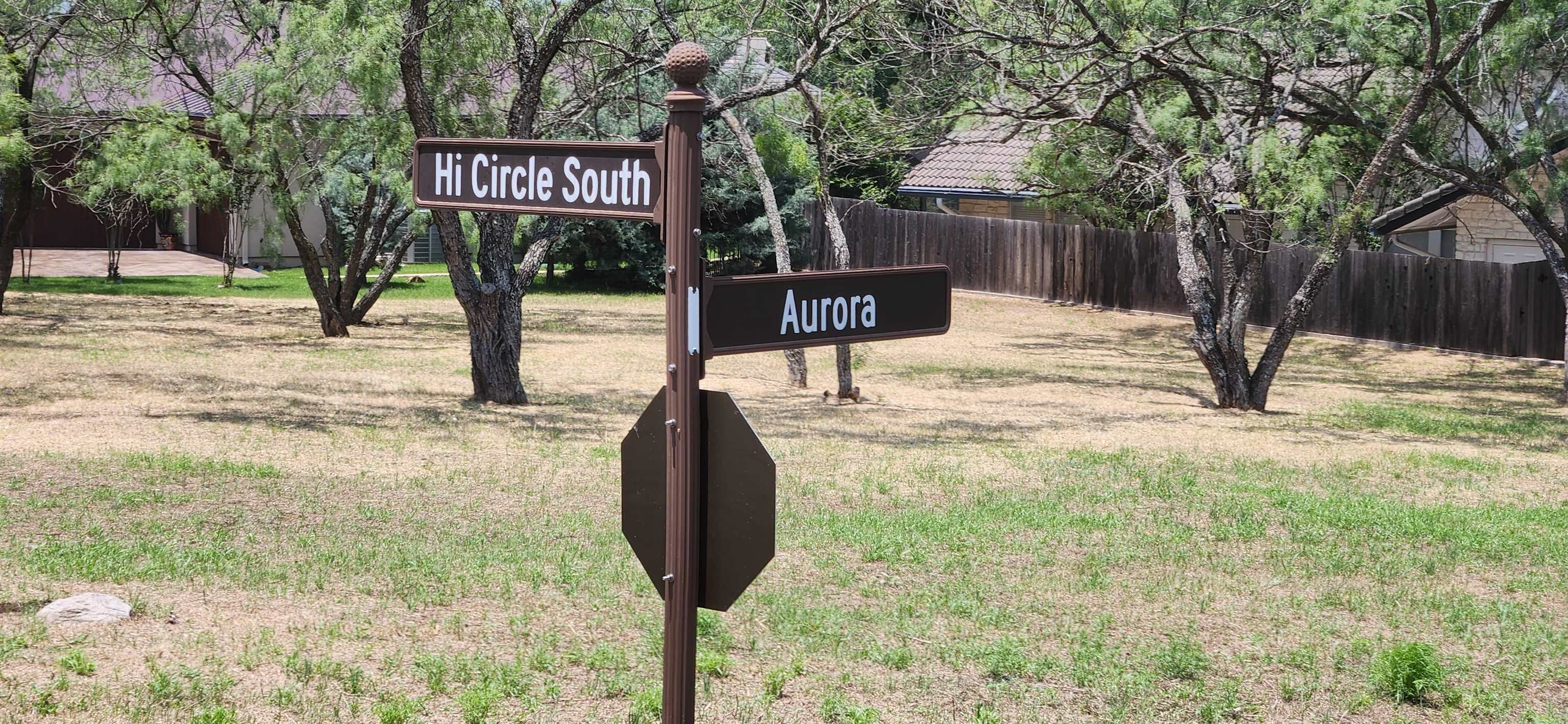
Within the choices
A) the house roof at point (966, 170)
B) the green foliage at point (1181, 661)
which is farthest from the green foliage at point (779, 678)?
the house roof at point (966, 170)

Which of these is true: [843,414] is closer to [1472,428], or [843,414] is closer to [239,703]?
[1472,428]

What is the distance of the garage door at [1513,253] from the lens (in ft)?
82.3

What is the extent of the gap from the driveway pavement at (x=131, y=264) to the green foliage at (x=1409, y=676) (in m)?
30.7

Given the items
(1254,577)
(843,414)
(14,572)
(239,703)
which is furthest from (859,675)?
(843,414)

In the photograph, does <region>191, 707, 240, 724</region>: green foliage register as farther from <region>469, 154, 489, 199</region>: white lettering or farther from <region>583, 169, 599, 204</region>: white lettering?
<region>583, 169, 599, 204</region>: white lettering

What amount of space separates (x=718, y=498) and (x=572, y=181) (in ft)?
2.88

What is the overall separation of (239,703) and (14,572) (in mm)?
2366

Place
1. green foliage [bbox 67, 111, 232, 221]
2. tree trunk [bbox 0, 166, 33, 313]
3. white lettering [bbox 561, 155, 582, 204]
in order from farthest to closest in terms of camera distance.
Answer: tree trunk [bbox 0, 166, 33, 313] < green foliage [bbox 67, 111, 232, 221] < white lettering [bbox 561, 155, 582, 204]

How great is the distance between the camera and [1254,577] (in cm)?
774

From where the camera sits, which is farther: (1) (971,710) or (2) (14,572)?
(2) (14,572)

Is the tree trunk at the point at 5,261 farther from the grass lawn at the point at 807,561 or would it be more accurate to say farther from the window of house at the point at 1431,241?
the window of house at the point at 1431,241

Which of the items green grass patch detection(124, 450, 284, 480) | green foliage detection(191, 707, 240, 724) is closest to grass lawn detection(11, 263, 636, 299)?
green grass patch detection(124, 450, 284, 480)

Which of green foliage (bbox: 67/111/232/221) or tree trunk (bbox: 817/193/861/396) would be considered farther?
tree trunk (bbox: 817/193/861/396)

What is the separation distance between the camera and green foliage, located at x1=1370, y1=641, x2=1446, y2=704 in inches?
219
